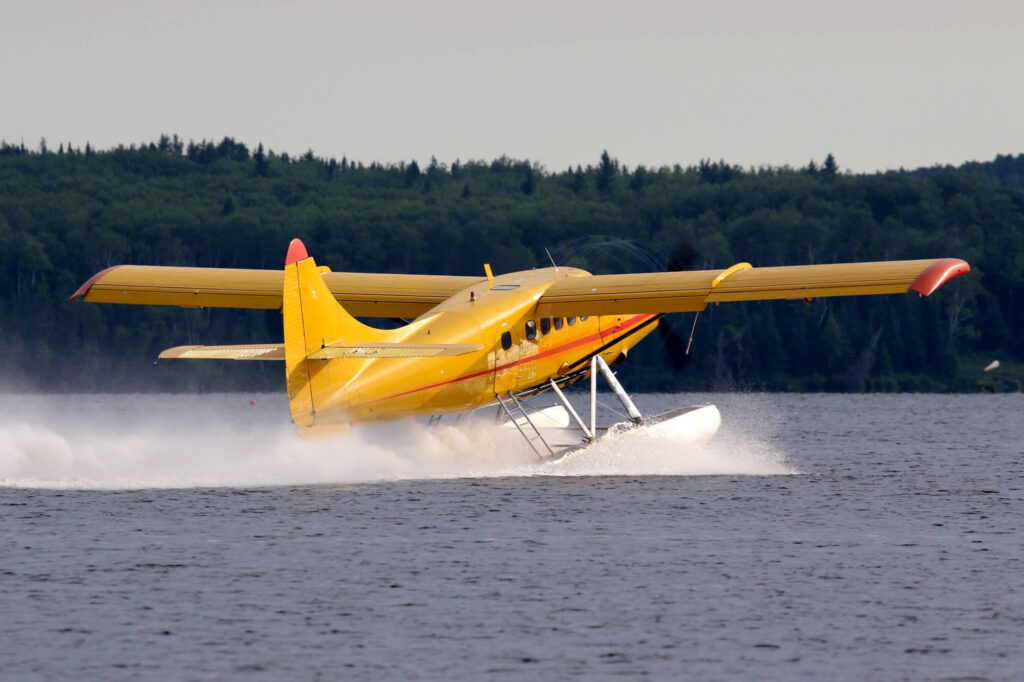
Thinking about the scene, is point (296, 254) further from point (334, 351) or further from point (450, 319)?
point (450, 319)

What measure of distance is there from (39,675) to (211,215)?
366ft

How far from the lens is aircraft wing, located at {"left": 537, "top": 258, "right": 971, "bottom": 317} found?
73.3 feet

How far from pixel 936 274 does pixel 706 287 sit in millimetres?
3721

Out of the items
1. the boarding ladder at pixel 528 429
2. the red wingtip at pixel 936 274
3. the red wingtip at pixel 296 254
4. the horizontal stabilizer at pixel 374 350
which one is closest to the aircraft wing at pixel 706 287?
the red wingtip at pixel 936 274

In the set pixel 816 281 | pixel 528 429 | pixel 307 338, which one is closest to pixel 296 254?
pixel 307 338

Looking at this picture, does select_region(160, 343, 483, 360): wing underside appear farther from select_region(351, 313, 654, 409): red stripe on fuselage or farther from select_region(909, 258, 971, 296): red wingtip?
select_region(909, 258, 971, 296): red wingtip

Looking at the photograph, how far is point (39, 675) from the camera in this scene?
35.1 ft

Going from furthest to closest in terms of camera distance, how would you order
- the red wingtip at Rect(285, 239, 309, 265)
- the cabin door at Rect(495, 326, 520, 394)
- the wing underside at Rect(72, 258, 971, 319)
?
the cabin door at Rect(495, 326, 520, 394) < the wing underside at Rect(72, 258, 971, 319) < the red wingtip at Rect(285, 239, 309, 265)

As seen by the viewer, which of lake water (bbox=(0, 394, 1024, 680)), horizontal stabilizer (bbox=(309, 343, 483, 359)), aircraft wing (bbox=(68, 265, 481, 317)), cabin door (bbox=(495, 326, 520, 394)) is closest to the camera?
lake water (bbox=(0, 394, 1024, 680))

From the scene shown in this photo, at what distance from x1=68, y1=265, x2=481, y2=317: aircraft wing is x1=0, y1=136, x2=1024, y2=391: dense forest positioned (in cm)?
4882

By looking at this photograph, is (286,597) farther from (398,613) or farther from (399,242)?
(399,242)

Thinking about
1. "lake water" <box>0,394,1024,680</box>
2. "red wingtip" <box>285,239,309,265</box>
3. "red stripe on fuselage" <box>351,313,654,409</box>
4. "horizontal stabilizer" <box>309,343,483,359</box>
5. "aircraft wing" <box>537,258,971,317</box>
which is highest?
"red wingtip" <box>285,239,309,265</box>

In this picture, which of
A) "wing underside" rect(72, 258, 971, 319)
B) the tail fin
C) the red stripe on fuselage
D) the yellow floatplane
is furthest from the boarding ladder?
the tail fin

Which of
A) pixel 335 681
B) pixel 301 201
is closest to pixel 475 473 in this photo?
pixel 335 681
